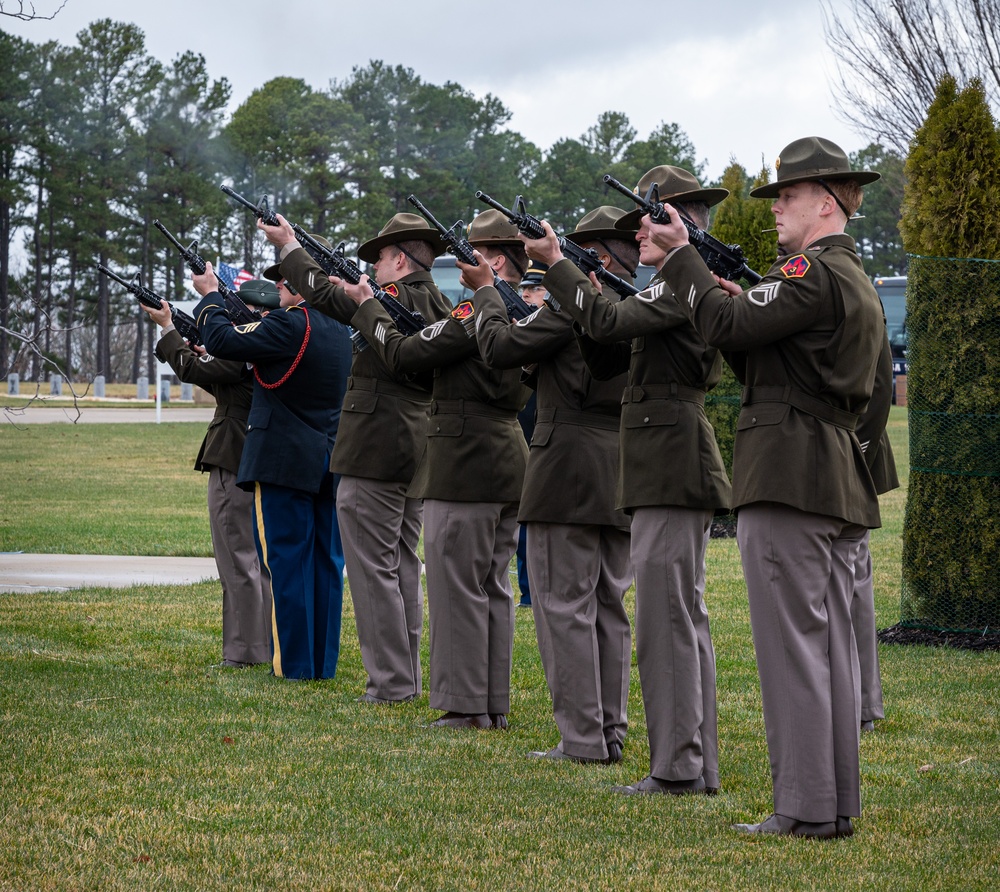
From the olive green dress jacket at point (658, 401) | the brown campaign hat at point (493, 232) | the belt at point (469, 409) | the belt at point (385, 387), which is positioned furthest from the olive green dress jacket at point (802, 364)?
the belt at point (385, 387)

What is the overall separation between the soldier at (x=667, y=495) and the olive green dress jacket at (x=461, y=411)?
116 cm

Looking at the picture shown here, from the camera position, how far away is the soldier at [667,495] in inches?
206

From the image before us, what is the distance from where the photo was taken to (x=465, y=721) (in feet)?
21.4

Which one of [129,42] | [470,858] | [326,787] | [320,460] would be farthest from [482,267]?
[129,42]

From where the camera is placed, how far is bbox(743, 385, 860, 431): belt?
462cm

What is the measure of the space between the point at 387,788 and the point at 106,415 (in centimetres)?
3639

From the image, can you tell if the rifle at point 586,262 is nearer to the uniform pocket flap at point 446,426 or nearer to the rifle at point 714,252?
the rifle at point 714,252

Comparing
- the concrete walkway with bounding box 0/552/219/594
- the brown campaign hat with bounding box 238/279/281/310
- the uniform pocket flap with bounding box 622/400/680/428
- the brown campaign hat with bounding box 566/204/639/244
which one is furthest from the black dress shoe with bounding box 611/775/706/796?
the concrete walkway with bounding box 0/552/219/594

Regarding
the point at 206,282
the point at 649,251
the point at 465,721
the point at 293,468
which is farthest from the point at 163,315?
the point at 649,251

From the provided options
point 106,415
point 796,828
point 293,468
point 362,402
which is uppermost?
point 362,402

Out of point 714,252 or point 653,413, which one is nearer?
point 714,252

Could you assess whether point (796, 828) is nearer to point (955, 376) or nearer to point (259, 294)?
point (259, 294)

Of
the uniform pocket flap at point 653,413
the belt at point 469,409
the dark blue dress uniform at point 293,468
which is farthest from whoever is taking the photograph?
the dark blue dress uniform at point 293,468

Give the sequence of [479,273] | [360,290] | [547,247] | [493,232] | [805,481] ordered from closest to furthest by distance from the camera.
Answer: [805,481], [547,247], [479,273], [493,232], [360,290]
